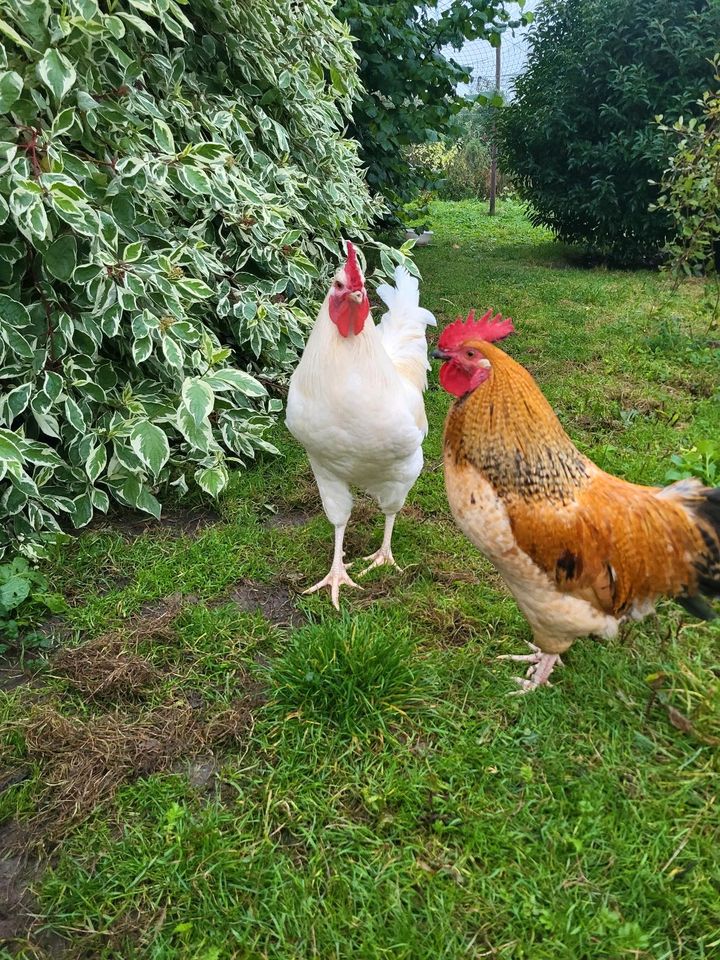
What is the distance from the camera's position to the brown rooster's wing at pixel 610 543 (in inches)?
80.0

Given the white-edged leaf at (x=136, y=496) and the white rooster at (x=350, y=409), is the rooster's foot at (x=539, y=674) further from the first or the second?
the white-edged leaf at (x=136, y=496)

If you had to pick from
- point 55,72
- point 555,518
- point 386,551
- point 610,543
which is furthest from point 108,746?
point 55,72

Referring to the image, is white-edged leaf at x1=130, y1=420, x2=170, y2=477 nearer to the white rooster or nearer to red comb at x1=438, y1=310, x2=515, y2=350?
the white rooster

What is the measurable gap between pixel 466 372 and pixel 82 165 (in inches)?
73.2

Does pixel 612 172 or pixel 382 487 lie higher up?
pixel 612 172

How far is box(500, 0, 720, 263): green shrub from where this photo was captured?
8.34 m

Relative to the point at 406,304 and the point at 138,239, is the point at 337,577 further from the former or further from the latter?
the point at 138,239

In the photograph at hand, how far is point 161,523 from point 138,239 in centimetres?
146

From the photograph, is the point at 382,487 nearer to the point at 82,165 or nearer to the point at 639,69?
the point at 82,165

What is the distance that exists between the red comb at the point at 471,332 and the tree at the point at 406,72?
167 inches

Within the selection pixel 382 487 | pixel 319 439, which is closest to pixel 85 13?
pixel 319 439

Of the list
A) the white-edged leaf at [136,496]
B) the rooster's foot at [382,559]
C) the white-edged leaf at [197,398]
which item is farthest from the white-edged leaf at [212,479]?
the rooster's foot at [382,559]

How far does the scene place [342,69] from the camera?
424 centimetres

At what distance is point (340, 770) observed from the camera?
2006 millimetres
